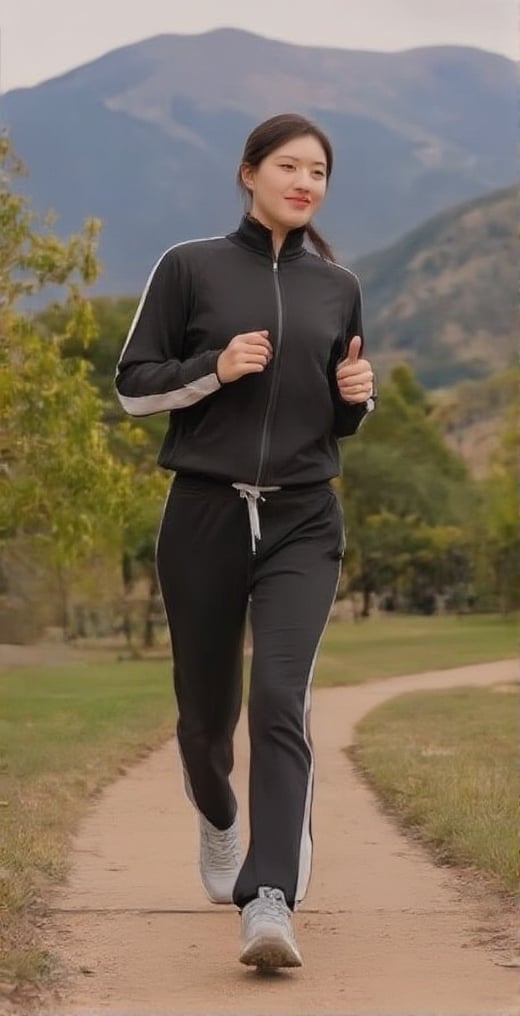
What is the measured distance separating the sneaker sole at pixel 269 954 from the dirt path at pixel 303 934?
0.06 m

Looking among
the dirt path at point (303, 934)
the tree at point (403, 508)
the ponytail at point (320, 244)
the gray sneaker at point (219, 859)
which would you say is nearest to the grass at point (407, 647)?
the tree at point (403, 508)

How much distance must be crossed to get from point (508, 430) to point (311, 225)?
129 feet

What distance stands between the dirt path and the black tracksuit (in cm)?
39

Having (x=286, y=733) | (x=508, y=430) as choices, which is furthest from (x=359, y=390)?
(x=508, y=430)

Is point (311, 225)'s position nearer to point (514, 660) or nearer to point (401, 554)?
point (514, 660)

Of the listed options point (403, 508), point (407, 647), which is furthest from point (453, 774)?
point (403, 508)

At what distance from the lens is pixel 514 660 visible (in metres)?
36.9

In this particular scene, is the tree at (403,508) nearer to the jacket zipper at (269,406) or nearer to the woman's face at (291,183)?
the woman's face at (291,183)

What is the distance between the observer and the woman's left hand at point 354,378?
5.33m

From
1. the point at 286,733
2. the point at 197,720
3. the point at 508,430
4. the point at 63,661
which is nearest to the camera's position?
the point at 286,733

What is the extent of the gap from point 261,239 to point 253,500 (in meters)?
0.87

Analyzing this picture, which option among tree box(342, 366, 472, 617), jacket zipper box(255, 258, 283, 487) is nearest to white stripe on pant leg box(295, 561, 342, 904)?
jacket zipper box(255, 258, 283, 487)

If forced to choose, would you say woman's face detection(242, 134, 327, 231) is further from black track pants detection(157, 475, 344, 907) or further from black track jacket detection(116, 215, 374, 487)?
black track pants detection(157, 475, 344, 907)

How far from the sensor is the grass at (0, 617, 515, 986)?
6086 mm
